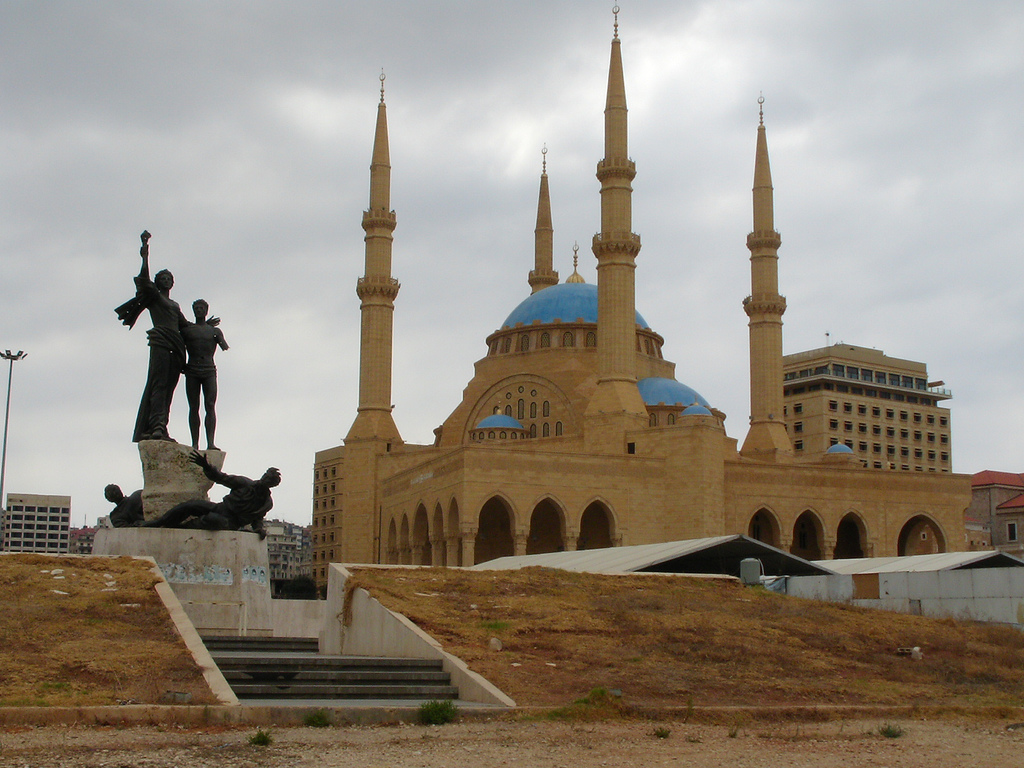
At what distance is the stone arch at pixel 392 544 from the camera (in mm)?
54469

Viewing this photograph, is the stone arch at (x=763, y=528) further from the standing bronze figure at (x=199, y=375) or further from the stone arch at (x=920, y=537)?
the standing bronze figure at (x=199, y=375)

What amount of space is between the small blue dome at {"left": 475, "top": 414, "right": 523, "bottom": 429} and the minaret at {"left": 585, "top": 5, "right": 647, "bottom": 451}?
8079mm

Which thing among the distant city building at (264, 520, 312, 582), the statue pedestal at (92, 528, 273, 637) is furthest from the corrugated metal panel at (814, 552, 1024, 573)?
the distant city building at (264, 520, 312, 582)

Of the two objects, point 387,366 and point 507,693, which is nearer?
point 507,693

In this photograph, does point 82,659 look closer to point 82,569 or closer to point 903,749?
point 82,569

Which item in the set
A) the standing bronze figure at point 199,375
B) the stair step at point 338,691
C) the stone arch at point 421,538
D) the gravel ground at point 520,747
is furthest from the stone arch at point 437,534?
the gravel ground at point 520,747

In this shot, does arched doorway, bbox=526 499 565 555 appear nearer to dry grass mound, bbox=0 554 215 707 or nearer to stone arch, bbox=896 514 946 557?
stone arch, bbox=896 514 946 557

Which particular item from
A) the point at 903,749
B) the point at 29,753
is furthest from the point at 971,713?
the point at 29,753

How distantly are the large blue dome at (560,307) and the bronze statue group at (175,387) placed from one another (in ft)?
148

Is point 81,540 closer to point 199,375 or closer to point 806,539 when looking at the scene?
point 806,539

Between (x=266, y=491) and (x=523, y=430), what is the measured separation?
40.1m

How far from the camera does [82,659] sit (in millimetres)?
11672

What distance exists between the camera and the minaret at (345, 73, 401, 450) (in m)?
55.2

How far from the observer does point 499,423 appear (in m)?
57.5
